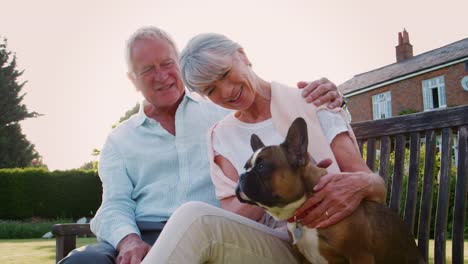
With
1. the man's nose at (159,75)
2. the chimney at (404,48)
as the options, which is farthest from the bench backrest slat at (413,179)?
the chimney at (404,48)

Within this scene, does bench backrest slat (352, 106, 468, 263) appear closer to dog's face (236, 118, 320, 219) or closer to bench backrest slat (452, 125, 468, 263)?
bench backrest slat (452, 125, 468, 263)

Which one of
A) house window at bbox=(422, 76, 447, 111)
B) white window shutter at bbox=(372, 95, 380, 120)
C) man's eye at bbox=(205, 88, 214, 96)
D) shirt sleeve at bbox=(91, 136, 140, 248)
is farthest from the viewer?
white window shutter at bbox=(372, 95, 380, 120)

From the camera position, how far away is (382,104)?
3183 cm

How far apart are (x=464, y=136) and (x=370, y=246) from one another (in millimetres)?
790

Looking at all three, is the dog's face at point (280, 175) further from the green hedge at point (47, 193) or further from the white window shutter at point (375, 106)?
the white window shutter at point (375, 106)

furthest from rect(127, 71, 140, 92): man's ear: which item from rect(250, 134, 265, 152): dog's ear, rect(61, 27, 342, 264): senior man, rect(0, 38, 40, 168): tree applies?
rect(0, 38, 40, 168): tree

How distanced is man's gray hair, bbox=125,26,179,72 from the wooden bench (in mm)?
1216

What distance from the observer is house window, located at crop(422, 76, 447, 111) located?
27802 mm

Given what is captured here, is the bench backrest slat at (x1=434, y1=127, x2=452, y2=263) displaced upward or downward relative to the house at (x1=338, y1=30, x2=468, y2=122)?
downward

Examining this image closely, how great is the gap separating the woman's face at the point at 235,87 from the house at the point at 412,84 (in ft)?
76.4

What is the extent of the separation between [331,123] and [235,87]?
570 mm

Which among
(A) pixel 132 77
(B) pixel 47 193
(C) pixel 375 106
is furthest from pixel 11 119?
(A) pixel 132 77

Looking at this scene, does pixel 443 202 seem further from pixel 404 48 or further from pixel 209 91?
pixel 404 48

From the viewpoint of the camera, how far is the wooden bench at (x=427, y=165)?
270cm
